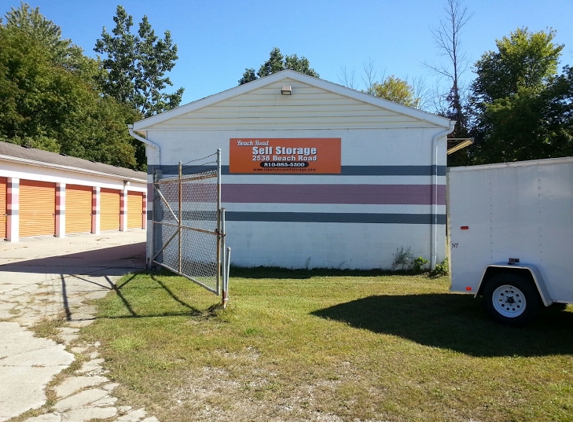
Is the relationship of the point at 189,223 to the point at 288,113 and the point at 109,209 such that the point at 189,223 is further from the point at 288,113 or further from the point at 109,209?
the point at 109,209

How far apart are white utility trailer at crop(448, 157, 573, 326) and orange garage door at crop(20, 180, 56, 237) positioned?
19.1 m

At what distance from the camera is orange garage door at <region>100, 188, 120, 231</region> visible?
2589cm

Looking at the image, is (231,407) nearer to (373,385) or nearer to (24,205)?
(373,385)

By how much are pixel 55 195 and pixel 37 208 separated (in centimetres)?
131

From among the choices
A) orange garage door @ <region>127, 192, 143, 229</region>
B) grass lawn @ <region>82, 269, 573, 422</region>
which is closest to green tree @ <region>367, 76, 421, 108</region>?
orange garage door @ <region>127, 192, 143, 229</region>

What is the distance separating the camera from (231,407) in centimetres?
387

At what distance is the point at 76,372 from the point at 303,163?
8356 millimetres

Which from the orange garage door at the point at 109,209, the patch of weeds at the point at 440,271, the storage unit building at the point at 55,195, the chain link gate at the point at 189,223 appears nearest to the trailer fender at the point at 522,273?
the patch of weeds at the point at 440,271

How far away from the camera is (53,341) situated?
5676 millimetres

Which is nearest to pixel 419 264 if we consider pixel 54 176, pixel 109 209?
pixel 54 176

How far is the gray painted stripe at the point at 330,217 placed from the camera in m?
11.6

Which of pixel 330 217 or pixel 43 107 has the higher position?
Result: pixel 43 107

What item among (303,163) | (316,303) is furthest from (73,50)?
(316,303)

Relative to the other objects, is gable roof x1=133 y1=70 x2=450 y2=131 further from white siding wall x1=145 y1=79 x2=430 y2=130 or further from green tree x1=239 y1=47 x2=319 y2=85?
green tree x1=239 y1=47 x2=319 y2=85
